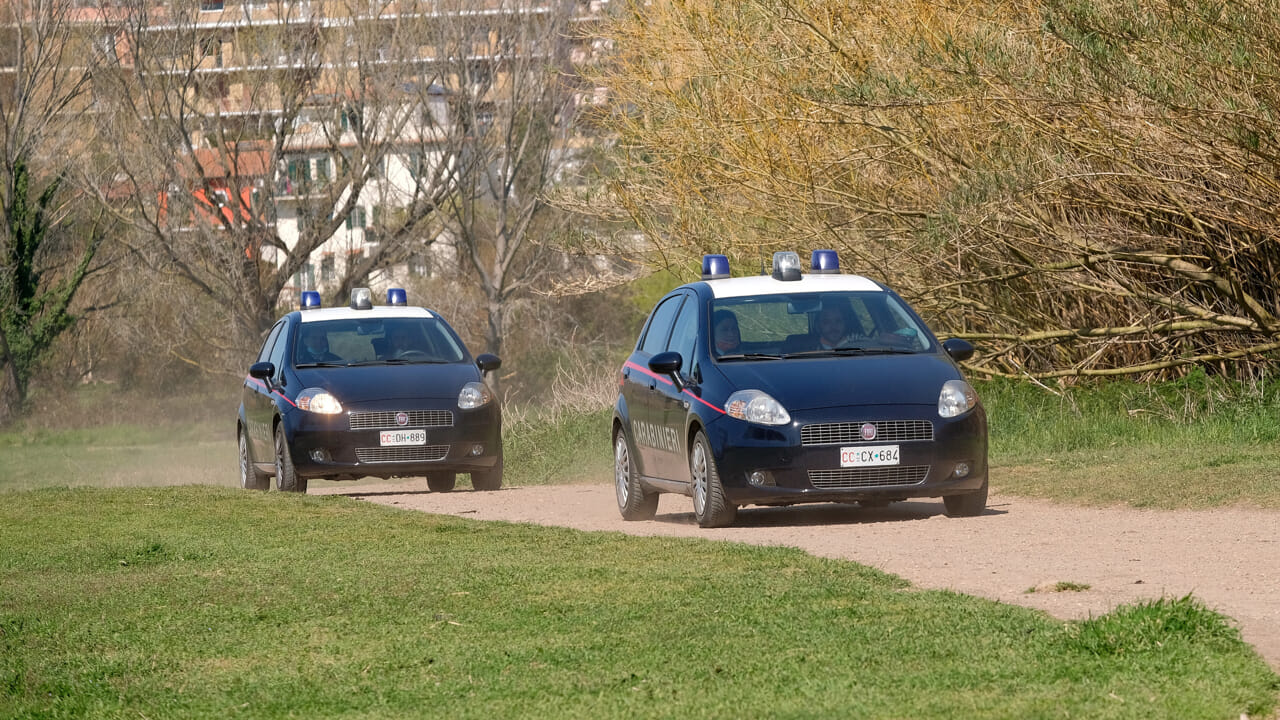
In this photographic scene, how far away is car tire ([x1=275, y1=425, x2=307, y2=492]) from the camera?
16.9 meters

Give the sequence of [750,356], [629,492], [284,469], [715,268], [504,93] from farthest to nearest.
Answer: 1. [504,93]
2. [284,469]
3. [715,268]
4. [629,492]
5. [750,356]

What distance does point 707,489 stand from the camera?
39.4 ft

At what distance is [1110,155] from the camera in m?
17.1

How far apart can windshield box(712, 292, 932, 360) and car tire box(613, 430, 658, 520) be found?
1.38 metres

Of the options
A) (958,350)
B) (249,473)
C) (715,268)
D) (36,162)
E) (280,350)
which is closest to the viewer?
(958,350)

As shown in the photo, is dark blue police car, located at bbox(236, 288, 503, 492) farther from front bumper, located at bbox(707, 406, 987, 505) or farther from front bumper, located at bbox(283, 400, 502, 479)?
front bumper, located at bbox(707, 406, 987, 505)

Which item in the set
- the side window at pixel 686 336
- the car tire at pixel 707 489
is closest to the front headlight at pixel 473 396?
the side window at pixel 686 336

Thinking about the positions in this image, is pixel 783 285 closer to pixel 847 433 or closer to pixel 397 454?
pixel 847 433

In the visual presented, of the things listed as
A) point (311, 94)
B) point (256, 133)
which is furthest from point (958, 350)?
point (311, 94)

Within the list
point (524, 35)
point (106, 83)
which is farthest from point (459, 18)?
point (106, 83)

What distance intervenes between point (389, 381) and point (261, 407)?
1608 mm

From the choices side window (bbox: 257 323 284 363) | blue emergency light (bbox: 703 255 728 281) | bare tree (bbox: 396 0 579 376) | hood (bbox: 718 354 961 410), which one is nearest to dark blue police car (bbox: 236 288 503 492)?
side window (bbox: 257 323 284 363)

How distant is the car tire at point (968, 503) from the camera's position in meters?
12.2

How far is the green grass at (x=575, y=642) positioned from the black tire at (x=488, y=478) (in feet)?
22.5
